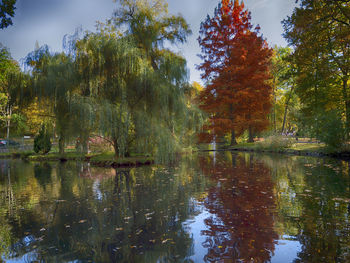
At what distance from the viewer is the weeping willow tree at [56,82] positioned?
12.5m

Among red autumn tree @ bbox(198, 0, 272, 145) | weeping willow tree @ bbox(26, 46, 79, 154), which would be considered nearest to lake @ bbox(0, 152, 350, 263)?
weeping willow tree @ bbox(26, 46, 79, 154)

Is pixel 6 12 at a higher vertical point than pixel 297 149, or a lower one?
higher

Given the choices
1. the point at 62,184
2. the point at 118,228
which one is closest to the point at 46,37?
the point at 62,184

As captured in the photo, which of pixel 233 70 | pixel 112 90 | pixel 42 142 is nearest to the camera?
pixel 112 90

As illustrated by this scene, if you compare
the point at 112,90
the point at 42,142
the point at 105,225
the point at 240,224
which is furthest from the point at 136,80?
the point at 42,142

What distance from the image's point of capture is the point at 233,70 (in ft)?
81.8

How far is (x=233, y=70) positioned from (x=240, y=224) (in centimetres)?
2248

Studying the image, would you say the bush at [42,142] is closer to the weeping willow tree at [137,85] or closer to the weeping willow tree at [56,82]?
the weeping willow tree at [56,82]

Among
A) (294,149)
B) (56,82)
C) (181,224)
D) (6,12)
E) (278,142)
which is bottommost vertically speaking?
(181,224)

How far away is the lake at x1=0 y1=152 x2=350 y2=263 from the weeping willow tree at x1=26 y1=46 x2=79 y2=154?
602cm

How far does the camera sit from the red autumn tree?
81.8ft

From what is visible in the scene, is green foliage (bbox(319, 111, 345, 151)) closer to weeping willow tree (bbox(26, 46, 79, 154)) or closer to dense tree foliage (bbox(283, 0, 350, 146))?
dense tree foliage (bbox(283, 0, 350, 146))

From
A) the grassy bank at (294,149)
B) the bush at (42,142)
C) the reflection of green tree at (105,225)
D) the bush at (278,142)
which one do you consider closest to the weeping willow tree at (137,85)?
the reflection of green tree at (105,225)

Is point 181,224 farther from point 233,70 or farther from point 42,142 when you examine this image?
point 233,70
